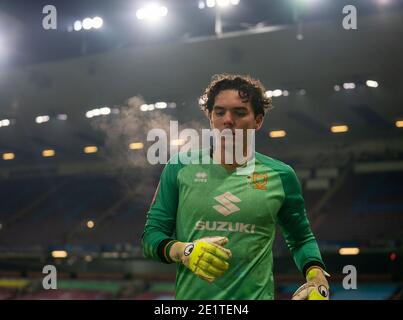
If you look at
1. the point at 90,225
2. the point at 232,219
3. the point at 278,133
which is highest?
the point at 278,133

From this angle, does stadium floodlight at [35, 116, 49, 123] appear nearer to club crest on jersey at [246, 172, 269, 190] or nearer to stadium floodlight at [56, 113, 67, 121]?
stadium floodlight at [56, 113, 67, 121]

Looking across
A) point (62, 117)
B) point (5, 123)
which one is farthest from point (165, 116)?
point (5, 123)

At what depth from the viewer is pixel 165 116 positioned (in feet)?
42.0

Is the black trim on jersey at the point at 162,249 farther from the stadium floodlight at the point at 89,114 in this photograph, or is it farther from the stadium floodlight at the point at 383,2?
the stadium floodlight at the point at 89,114

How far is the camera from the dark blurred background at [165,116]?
50.7 feet

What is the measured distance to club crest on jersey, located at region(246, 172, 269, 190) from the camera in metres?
3.43

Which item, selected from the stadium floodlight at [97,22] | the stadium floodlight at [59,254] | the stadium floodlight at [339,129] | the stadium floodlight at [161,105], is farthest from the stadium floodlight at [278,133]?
the stadium floodlight at [59,254]

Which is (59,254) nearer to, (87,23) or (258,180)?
(87,23)

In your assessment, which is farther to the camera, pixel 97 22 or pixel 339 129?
pixel 339 129

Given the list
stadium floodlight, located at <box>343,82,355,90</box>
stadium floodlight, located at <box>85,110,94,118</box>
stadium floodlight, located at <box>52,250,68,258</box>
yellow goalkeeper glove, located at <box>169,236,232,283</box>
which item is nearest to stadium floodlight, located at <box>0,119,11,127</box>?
stadium floodlight, located at <box>85,110,94,118</box>

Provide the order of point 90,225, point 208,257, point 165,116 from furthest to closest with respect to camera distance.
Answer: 1. point 90,225
2. point 165,116
3. point 208,257

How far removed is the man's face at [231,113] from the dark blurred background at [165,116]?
9.43 metres

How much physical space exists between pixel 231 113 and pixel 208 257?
2.99ft
